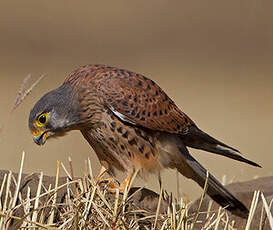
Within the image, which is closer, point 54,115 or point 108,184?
point 108,184

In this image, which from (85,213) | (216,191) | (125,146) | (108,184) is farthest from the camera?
(216,191)

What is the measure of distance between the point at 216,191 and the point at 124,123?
2.26 ft

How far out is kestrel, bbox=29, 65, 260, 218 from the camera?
367 centimetres

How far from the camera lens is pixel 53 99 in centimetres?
365

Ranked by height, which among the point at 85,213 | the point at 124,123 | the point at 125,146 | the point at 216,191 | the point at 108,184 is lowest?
the point at 85,213

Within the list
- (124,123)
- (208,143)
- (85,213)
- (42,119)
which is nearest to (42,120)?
(42,119)

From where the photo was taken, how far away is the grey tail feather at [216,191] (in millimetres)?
3814

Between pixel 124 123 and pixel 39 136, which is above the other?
pixel 124 123

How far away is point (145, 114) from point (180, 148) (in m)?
0.35

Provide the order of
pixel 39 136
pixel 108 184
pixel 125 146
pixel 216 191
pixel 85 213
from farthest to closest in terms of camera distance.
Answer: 1. pixel 216 191
2. pixel 125 146
3. pixel 39 136
4. pixel 108 184
5. pixel 85 213

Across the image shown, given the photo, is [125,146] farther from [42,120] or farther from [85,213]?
[85,213]

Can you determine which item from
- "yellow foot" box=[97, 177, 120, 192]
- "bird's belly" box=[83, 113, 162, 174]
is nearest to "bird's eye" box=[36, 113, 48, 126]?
"bird's belly" box=[83, 113, 162, 174]

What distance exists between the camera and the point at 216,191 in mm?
3947

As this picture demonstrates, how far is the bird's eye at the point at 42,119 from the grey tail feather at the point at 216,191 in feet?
2.89
